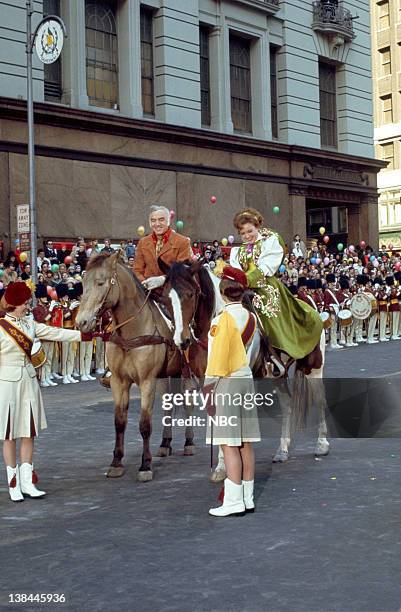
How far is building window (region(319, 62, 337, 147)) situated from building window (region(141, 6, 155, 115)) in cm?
1143

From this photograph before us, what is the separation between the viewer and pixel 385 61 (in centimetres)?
6525

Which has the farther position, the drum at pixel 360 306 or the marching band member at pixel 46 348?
the drum at pixel 360 306

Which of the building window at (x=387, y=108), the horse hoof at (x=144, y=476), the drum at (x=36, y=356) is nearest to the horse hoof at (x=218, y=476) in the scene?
the horse hoof at (x=144, y=476)

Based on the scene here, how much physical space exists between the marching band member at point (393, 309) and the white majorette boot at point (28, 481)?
20.5m

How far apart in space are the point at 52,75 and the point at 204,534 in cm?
2457

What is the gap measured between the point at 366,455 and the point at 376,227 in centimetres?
3457

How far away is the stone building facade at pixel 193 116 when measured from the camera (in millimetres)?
27344

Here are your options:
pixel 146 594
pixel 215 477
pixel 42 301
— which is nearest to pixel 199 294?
pixel 215 477

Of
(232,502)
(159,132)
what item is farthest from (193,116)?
(232,502)

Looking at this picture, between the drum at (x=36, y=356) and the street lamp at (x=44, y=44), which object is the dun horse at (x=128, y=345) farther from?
the street lamp at (x=44, y=44)

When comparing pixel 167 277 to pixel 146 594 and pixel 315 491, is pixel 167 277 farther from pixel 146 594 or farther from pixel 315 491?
pixel 146 594

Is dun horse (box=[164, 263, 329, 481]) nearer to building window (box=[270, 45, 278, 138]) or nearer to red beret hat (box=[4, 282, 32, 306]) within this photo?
red beret hat (box=[4, 282, 32, 306])

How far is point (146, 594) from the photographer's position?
5.13 metres

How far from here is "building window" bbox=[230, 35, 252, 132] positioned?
35594 mm
